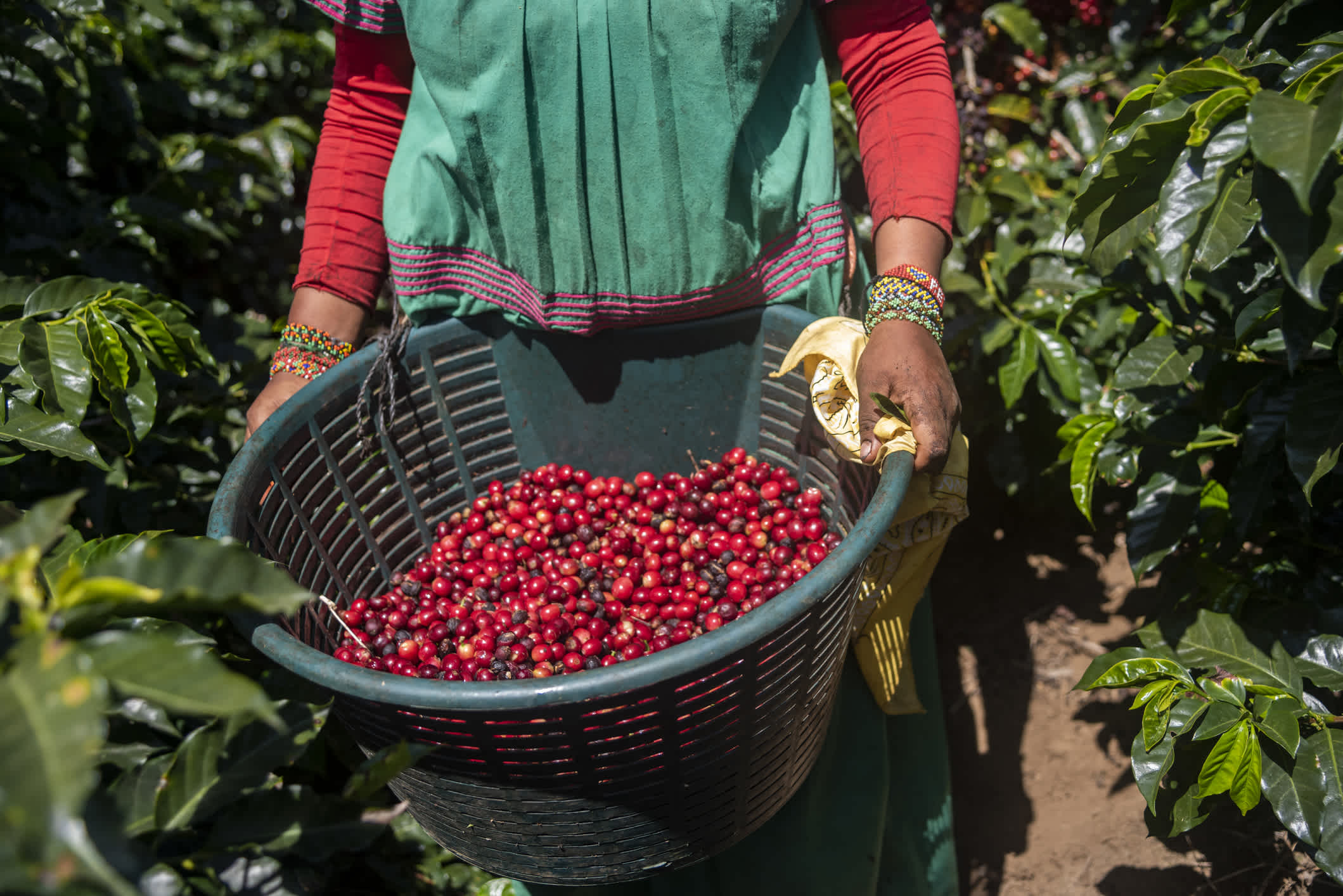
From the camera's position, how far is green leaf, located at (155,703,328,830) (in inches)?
40.1

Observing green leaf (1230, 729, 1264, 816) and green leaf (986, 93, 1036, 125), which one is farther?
green leaf (986, 93, 1036, 125)

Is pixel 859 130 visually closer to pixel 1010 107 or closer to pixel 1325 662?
pixel 1325 662

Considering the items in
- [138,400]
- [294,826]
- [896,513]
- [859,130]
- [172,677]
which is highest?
[859,130]

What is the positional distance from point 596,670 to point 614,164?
0.99 metres

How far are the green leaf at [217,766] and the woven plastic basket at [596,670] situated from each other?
157 millimetres

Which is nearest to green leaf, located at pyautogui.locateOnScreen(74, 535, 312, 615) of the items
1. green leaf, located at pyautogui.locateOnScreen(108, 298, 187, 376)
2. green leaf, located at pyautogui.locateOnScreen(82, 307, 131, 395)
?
green leaf, located at pyautogui.locateOnScreen(82, 307, 131, 395)

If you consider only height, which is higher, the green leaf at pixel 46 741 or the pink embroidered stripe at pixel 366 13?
the pink embroidered stripe at pixel 366 13

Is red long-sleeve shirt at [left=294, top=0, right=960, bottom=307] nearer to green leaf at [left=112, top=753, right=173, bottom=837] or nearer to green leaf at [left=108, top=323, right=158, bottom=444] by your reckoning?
green leaf at [left=108, top=323, right=158, bottom=444]

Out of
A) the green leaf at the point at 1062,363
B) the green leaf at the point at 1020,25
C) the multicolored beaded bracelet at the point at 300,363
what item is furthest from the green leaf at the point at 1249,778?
the green leaf at the point at 1020,25

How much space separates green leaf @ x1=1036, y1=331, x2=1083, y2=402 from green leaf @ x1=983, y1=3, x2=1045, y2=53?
139cm

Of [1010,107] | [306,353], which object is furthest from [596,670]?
[1010,107]

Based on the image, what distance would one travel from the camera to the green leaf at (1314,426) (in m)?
1.55

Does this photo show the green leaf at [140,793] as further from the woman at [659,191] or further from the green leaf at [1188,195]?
the green leaf at [1188,195]

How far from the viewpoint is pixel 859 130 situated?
190 cm
